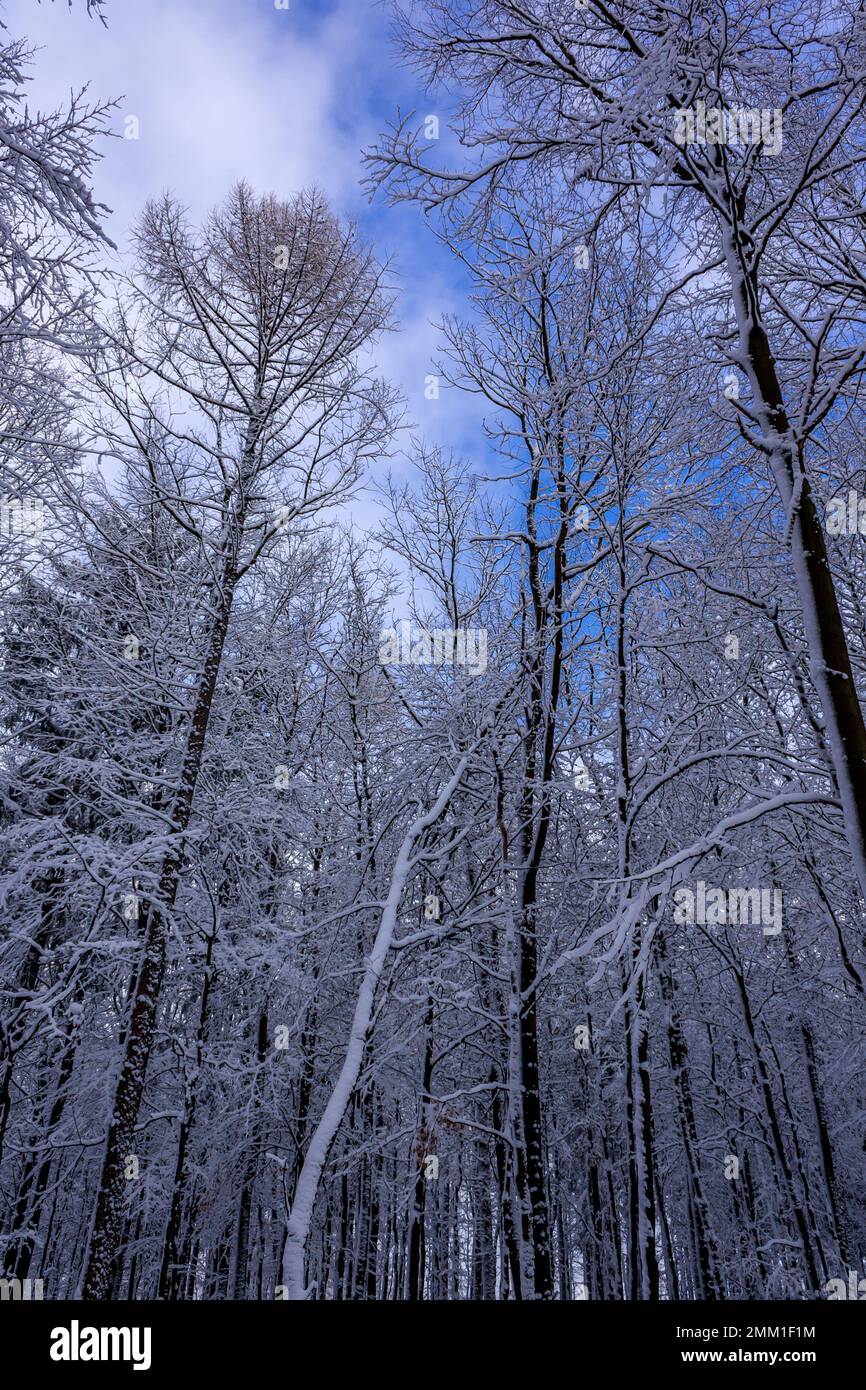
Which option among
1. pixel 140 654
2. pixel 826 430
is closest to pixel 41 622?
pixel 140 654

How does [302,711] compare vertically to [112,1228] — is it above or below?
above

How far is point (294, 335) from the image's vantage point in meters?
9.25

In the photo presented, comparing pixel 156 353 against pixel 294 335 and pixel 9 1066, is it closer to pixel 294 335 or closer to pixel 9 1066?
pixel 294 335

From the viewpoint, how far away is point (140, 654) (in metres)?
9.08

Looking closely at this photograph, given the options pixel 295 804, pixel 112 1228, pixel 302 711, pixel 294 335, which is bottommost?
pixel 112 1228
